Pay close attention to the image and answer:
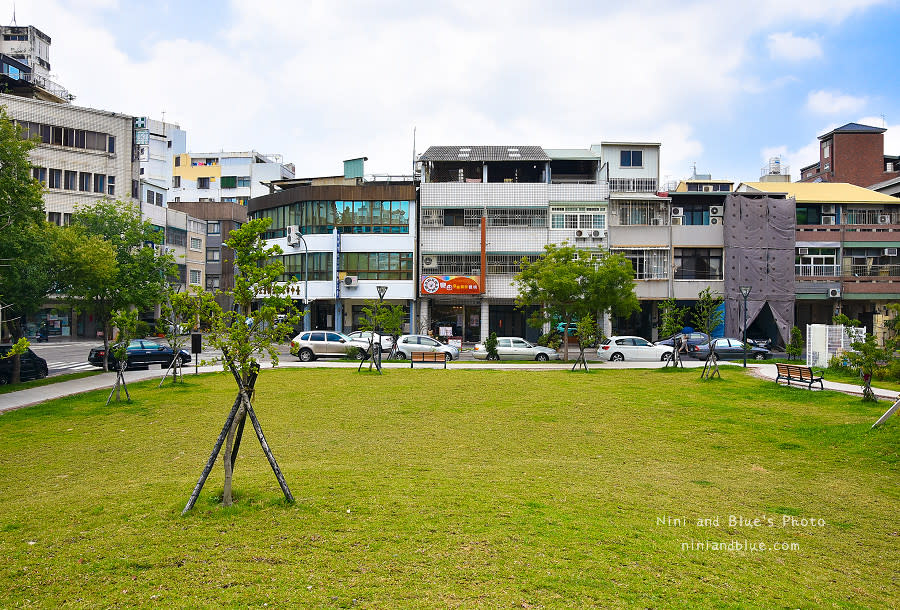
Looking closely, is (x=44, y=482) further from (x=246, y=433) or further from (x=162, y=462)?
(x=246, y=433)

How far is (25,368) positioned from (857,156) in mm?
70748

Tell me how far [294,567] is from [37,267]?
21.1 meters

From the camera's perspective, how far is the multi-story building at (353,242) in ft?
147

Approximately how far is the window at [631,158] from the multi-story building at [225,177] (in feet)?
149

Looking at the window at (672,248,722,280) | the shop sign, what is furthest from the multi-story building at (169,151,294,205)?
the window at (672,248,722,280)

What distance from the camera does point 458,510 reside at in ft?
24.9

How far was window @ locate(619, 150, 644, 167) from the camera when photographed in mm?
46719

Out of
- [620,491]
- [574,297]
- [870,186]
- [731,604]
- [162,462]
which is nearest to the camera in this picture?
[731,604]

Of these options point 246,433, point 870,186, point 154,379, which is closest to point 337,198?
point 154,379

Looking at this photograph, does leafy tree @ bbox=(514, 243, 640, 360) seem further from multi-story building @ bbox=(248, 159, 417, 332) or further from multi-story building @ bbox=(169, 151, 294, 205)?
multi-story building @ bbox=(169, 151, 294, 205)

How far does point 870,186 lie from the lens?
55.4 m

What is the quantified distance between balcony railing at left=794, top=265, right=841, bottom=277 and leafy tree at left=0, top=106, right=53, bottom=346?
48263mm

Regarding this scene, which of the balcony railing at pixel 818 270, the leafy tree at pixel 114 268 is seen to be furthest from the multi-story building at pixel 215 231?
the balcony railing at pixel 818 270

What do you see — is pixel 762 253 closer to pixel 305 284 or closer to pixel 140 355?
pixel 305 284
